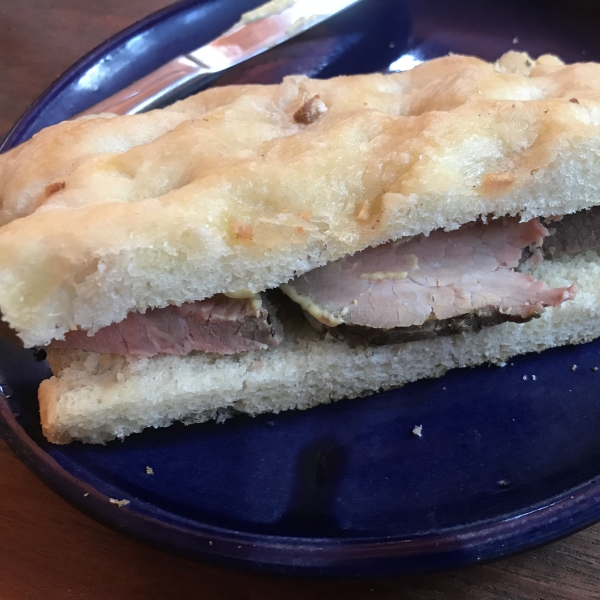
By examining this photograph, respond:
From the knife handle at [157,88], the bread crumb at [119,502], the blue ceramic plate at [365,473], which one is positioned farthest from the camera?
the knife handle at [157,88]

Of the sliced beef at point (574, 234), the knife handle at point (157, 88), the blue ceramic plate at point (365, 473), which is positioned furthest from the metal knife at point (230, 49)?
the sliced beef at point (574, 234)

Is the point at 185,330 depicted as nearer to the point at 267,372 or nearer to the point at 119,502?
the point at 267,372

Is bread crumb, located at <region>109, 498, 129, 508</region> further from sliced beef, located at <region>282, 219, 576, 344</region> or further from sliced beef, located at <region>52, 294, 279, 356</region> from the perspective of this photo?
sliced beef, located at <region>282, 219, 576, 344</region>

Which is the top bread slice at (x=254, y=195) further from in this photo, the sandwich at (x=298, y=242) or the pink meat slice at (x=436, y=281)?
the pink meat slice at (x=436, y=281)

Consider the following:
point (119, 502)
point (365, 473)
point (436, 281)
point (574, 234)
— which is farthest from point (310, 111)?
point (119, 502)

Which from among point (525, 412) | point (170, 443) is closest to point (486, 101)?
point (525, 412)

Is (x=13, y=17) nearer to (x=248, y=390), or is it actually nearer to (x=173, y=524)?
(x=248, y=390)

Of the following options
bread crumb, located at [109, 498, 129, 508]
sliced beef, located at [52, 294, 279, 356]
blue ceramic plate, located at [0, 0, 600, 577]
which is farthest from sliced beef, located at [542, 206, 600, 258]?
bread crumb, located at [109, 498, 129, 508]
